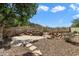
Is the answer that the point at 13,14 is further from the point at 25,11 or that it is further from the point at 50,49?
the point at 50,49

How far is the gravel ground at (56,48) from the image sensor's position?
149 centimetres

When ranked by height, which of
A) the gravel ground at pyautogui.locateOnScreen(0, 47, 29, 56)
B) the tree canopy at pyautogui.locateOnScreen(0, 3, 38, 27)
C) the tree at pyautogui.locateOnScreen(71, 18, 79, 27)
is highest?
the tree canopy at pyautogui.locateOnScreen(0, 3, 38, 27)

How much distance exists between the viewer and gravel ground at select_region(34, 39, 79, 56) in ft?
4.90

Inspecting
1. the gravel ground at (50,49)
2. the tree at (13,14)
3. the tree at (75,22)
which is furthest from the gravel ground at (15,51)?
the tree at (75,22)

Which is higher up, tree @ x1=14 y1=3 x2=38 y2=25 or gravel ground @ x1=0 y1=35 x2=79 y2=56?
tree @ x1=14 y1=3 x2=38 y2=25

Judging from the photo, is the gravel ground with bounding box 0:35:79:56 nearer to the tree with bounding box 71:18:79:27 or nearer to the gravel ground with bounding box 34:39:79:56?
the gravel ground with bounding box 34:39:79:56

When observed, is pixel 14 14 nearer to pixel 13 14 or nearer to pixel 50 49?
pixel 13 14

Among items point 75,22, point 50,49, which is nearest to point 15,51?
point 50,49

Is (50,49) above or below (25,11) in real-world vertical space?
below

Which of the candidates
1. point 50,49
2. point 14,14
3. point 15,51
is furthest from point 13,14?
point 50,49

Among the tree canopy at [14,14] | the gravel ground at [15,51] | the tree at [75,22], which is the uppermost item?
the tree canopy at [14,14]

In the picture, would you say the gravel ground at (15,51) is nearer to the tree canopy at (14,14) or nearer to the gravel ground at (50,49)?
the gravel ground at (50,49)

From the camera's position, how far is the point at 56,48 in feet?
4.95

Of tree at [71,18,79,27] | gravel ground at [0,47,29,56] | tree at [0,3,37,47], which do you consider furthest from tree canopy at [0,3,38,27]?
tree at [71,18,79,27]
